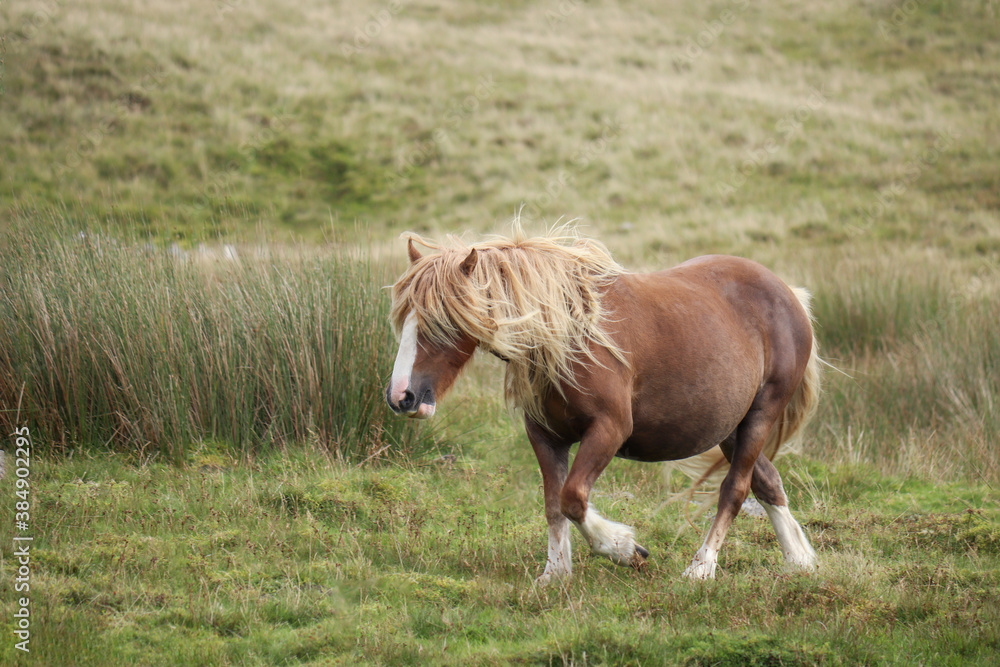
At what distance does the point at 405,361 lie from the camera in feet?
12.3

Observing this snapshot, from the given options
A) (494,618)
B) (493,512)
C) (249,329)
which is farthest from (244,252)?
(494,618)

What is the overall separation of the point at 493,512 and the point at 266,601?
2003 millimetres

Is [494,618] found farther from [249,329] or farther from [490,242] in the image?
[249,329]

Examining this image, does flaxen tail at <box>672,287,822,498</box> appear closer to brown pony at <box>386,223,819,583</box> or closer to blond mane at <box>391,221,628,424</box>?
brown pony at <box>386,223,819,583</box>

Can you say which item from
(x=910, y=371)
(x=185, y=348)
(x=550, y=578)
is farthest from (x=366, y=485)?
(x=910, y=371)

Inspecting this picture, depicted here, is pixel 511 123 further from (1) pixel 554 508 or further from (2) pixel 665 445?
(1) pixel 554 508

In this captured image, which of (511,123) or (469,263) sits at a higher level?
(469,263)

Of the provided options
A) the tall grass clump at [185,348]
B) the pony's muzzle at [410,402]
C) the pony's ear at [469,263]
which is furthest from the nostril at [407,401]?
the tall grass clump at [185,348]

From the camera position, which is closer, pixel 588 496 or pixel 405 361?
pixel 405 361

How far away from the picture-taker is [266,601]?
4156 mm

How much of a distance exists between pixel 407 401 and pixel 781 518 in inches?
98.7

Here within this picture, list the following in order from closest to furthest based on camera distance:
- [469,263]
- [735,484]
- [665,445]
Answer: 1. [469,263]
2. [665,445]
3. [735,484]

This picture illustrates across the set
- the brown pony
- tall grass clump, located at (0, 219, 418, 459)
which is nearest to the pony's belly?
the brown pony

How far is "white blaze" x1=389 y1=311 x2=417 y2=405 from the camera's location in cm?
365
